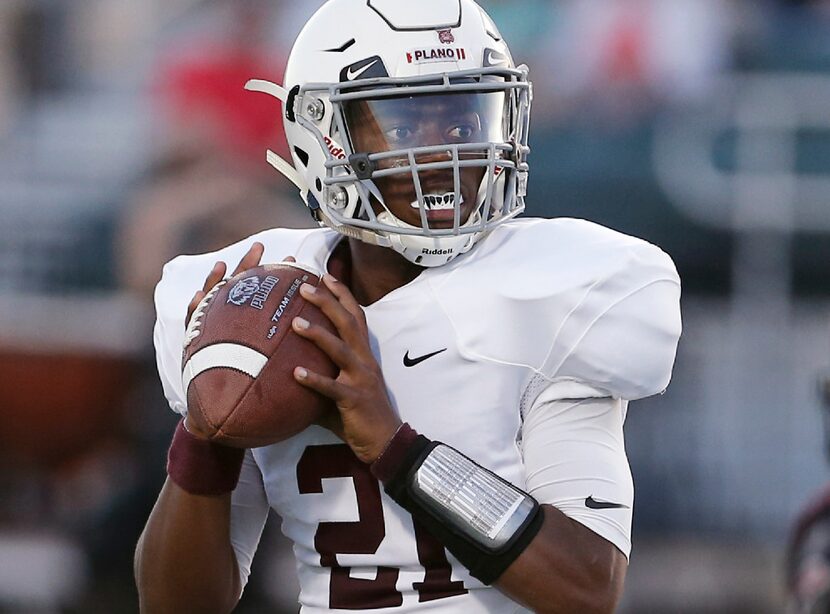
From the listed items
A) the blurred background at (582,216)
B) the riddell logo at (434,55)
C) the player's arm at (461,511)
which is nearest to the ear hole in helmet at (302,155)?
the riddell logo at (434,55)

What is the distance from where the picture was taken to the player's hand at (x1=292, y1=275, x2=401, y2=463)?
165 centimetres

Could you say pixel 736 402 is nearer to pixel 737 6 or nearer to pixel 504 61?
pixel 737 6

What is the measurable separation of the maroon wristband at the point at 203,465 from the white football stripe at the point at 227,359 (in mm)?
160

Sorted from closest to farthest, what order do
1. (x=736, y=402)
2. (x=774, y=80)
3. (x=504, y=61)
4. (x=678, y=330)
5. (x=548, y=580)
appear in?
1. (x=548, y=580)
2. (x=678, y=330)
3. (x=504, y=61)
4. (x=736, y=402)
5. (x=774, y=80)

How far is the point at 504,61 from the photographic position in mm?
1900

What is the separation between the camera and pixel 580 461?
1.74m

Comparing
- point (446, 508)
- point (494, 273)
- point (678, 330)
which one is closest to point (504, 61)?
point (494, 273)

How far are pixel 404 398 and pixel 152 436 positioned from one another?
249 cm

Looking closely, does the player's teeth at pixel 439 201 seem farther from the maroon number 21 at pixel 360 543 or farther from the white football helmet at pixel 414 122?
the maroon number 21 at pixel 360 543

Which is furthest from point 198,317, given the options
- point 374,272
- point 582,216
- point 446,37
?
point 582,216

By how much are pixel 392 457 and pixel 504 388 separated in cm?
19

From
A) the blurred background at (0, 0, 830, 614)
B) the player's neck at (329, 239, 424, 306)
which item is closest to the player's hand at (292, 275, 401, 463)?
the player's neck at (329, 239, 424, 306)

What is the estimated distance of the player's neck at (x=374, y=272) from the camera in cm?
192

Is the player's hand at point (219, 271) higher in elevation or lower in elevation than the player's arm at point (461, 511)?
higher
